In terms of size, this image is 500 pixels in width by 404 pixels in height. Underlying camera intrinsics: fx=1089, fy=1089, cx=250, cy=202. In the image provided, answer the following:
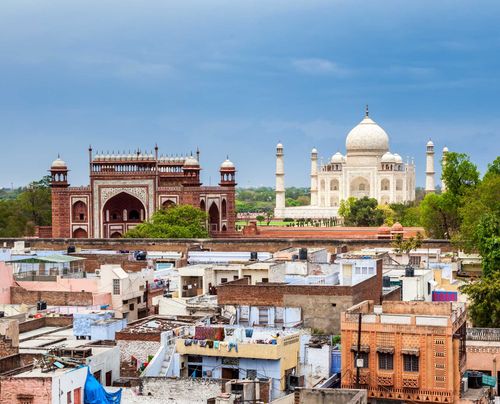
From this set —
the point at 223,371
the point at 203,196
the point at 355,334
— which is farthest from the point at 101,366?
the point at 203,196

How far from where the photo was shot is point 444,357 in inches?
850

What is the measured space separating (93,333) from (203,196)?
45.6 meters

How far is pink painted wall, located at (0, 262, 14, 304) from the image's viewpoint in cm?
3378

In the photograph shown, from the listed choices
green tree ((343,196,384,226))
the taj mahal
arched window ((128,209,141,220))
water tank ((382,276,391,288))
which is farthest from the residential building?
the taj mahal

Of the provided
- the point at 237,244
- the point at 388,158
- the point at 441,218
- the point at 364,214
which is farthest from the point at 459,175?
the point at 388,158

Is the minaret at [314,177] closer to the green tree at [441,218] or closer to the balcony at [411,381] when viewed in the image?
the green tree at [441,218]

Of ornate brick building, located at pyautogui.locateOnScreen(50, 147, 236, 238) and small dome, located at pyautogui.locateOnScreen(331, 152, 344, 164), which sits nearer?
ornate brick building, located at pyautogui.locateOnScreen(50, 147, 236, 238)

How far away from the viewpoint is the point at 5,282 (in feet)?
112

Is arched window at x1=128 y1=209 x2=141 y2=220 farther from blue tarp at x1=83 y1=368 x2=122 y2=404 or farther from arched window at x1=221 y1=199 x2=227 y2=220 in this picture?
blue tarp at x1=83 y1=368 x2=122 y2=404

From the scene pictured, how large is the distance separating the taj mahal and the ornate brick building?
3334cm

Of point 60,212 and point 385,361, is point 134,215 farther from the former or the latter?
point 385,361

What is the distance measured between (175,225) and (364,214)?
3334 centimetres

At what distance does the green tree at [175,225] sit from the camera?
59.6m

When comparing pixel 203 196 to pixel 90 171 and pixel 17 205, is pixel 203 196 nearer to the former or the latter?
pixel 90 171
